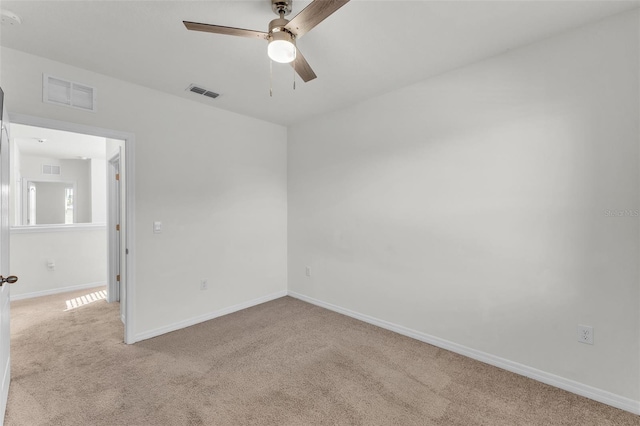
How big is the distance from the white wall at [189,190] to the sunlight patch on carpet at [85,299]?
1.90 metres

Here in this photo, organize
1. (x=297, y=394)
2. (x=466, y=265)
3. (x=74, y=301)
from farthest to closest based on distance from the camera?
(x=74, y=301) → (x=466, y=265) → (x=297, y=394)

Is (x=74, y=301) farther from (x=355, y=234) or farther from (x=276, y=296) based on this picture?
(x=355, y=234)

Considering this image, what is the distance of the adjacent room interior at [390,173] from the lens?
6.40ft

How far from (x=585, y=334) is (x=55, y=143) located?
7219mm

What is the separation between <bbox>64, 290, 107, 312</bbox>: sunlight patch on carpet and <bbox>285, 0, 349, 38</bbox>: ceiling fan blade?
4.51 meters

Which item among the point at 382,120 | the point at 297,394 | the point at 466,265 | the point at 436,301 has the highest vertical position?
the point at 382,120

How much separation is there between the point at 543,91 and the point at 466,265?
4.94 ft

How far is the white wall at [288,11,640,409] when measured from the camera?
6.44 ft

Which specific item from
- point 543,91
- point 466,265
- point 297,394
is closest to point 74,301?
point 297,394

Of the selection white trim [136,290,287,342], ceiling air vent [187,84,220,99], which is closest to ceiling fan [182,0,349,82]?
ceiling air vent [187,84,220,99]

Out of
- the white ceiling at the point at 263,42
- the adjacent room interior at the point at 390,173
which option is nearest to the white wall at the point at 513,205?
the adjacent room interior at the point at 390,173

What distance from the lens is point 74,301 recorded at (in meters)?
4.22

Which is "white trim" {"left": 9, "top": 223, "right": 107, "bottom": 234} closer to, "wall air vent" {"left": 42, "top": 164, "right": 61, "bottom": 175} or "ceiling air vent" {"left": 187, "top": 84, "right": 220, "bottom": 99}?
"wall air vent" {"left": 42, "top": 164, "right": 61, "bottom": 175}

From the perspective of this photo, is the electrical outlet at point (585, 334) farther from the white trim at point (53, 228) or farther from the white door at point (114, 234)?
the white trim at point (53, 228)
